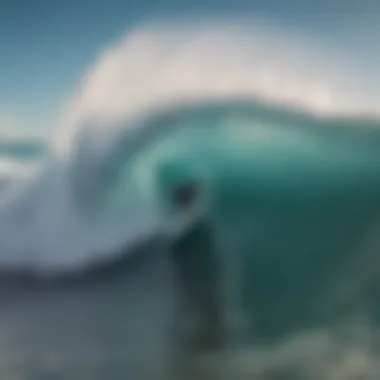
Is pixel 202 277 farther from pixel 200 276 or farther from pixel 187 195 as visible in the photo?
pixel 187 195

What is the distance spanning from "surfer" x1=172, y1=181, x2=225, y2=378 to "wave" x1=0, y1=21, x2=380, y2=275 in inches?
0.9

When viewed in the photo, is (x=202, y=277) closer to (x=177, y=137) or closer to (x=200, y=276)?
(x=200, y=276)

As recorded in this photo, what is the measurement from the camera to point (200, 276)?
1009 millimetres

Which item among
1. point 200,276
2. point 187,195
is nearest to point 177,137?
point 187,195

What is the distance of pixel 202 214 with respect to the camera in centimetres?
102

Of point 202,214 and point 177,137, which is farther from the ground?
point 177,137

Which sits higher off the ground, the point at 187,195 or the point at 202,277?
the point at 187,195

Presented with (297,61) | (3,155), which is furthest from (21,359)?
(297,61)

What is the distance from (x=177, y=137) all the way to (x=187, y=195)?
94mm

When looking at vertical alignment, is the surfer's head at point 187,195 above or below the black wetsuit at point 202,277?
above

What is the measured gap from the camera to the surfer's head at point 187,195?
102 cm

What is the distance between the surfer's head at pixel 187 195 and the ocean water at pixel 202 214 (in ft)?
0.04

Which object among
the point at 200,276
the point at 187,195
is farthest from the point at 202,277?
the point at 187,195

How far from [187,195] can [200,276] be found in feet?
0.42
